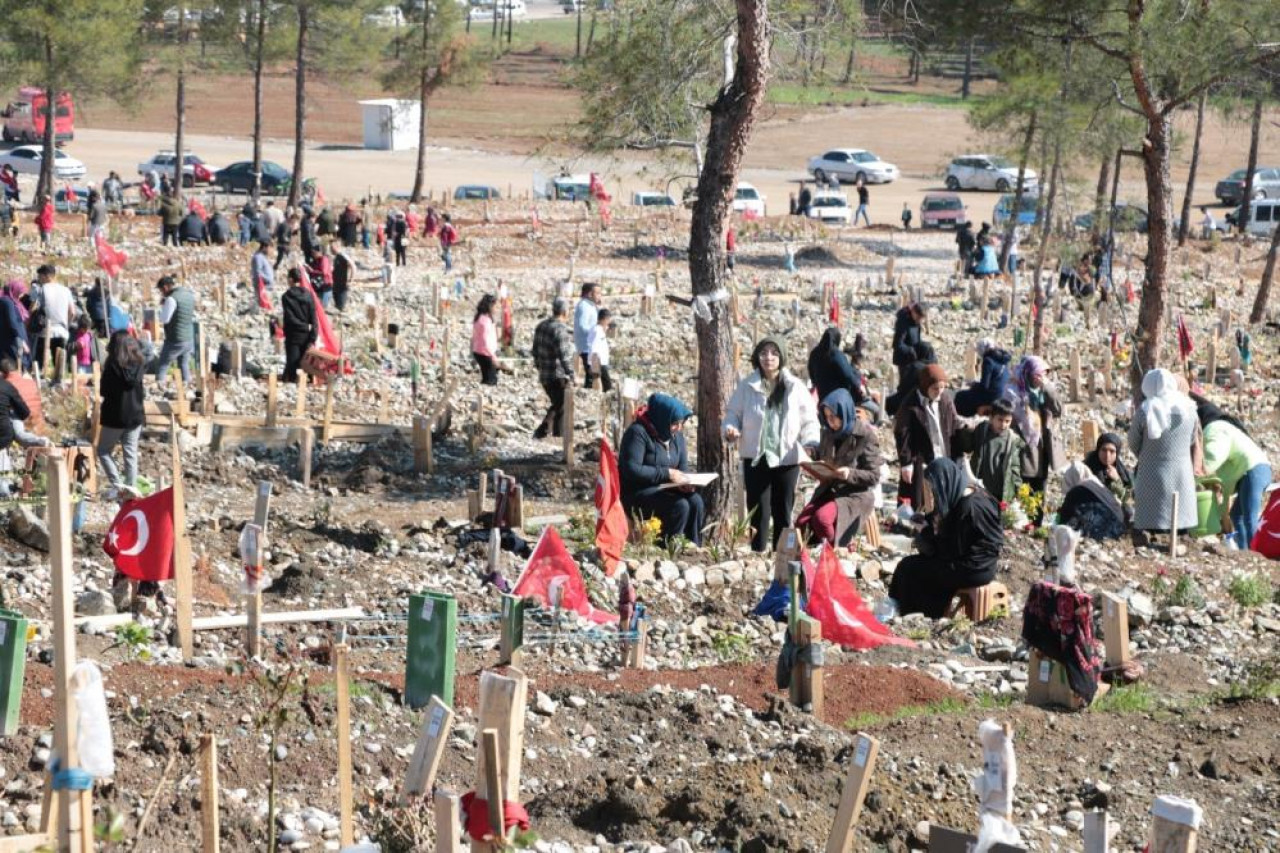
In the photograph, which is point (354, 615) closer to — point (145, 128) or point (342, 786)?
point (342, 786)

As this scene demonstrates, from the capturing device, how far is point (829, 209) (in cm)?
4738

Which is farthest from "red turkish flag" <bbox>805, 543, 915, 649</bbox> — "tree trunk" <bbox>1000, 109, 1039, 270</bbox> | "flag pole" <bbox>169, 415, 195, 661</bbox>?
"tree trunk" <bbox>1000, 109, 1039, 270</bbox>

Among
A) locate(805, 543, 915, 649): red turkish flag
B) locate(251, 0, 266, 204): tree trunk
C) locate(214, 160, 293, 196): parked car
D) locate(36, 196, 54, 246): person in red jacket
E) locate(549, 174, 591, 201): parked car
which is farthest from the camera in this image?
locate(214, 160, 293, 196): parked car

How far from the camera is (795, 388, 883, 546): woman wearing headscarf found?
13.1 metres

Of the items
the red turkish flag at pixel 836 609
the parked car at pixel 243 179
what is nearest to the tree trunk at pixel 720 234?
the red turkish flag at pixel 836 609

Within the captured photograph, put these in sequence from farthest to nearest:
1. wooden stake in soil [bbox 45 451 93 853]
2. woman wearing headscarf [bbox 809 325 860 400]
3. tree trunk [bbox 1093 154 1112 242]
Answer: tree trunk [bbox 1093 154 1112 242] → woman wearing headscarf [bbox 809 325 860 400] → wooden stake in soil [bbox 45 451 93 853]

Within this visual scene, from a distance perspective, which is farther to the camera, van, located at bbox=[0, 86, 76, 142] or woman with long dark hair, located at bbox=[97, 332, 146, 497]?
van, located at bbox=[0, 86, 76, 142]

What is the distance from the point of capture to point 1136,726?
9477 mm

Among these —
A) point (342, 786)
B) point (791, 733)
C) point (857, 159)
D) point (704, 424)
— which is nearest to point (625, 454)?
point (704, 424)

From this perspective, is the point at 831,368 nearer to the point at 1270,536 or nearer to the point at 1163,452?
the point at 1163,452

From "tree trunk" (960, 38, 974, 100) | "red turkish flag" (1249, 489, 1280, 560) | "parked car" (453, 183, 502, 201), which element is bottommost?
"parked car" (453, 183, 502, 201)

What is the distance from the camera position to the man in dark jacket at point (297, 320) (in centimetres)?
1950

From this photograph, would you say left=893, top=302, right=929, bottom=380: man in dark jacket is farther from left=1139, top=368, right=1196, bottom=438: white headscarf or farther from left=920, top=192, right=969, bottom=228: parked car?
left=920, top=192, right=969, bottom=228: parked car

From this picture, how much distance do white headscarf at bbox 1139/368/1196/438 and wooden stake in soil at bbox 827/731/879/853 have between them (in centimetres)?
782
